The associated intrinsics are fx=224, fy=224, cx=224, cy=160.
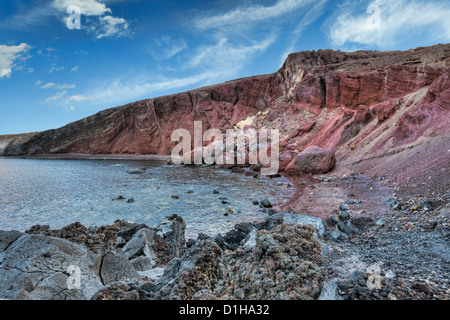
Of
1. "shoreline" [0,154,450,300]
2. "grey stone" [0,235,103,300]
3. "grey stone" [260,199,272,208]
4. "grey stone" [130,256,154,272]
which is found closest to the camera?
"shoreline" [0,154,450,300]

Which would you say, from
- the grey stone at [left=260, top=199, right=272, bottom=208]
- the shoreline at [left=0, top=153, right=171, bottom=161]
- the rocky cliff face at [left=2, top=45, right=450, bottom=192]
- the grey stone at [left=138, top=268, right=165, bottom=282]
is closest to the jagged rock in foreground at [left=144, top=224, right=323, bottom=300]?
the grey stone at [left=138, top=268, right=165, bottom=282]

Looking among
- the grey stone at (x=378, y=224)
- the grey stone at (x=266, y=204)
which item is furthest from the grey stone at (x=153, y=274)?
the grey stone at (x=266, y=204)

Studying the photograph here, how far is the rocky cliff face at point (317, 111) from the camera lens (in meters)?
15.7

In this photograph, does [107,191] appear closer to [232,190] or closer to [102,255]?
[232,190]

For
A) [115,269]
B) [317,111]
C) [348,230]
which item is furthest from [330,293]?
[317,111]

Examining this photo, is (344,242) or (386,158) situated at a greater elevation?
(386,158)

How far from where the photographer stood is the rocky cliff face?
A: 1567cm

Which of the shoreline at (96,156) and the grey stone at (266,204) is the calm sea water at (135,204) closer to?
the grey stone at (266,204)

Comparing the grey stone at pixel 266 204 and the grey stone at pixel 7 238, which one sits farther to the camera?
the grey stone at pixel 266 204

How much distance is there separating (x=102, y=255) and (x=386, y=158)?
52.3 ft

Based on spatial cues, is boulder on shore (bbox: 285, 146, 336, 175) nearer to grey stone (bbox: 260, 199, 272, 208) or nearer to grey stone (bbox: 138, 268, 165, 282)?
grey stone (bbox: 260, 199, 272, 208)

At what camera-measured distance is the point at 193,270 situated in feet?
8.41

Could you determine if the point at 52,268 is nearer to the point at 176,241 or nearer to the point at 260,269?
the point at 260,269

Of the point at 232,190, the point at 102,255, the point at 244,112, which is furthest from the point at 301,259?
the point at 244,112
